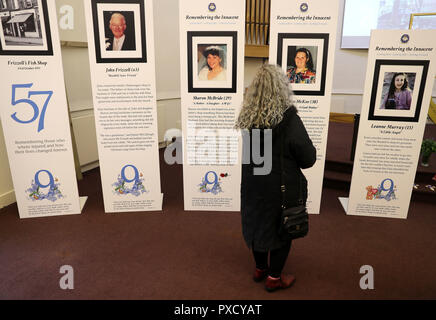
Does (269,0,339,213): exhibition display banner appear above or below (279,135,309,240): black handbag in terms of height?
above

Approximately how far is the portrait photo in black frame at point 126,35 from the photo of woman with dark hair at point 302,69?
155 centimetres

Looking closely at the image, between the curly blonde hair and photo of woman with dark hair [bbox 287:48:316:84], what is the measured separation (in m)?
1.36

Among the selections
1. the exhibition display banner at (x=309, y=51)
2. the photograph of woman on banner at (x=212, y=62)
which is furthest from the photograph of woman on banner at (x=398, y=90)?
the photograph of woman on banner at (x=212, y=62)

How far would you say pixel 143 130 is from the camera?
11.8ft

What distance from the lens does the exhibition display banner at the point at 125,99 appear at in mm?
3252

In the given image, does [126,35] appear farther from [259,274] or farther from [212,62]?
[259,274]

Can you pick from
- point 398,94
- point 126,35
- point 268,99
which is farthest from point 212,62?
point 398,94

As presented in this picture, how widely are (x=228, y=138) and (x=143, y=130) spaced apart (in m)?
0.95

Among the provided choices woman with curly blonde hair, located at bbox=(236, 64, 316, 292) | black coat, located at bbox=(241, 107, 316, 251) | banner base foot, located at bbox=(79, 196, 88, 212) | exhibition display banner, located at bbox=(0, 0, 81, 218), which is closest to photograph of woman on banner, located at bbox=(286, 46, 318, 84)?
woman with curly blonde hair, located at bbox=(236, 64, 316, 292)

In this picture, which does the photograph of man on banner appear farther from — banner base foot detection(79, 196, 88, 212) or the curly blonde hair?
banner base foot detection(79, 196, 88, 212)

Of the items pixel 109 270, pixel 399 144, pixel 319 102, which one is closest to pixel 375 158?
pixel 399 144

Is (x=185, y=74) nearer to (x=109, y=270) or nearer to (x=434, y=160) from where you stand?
(x=109, y=270)

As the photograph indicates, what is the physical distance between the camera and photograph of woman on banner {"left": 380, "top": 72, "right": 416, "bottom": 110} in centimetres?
335

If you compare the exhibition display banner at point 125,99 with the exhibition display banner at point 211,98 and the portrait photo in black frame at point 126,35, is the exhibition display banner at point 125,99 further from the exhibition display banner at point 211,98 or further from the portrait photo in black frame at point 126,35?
the exhibition display banner at point 211,98
